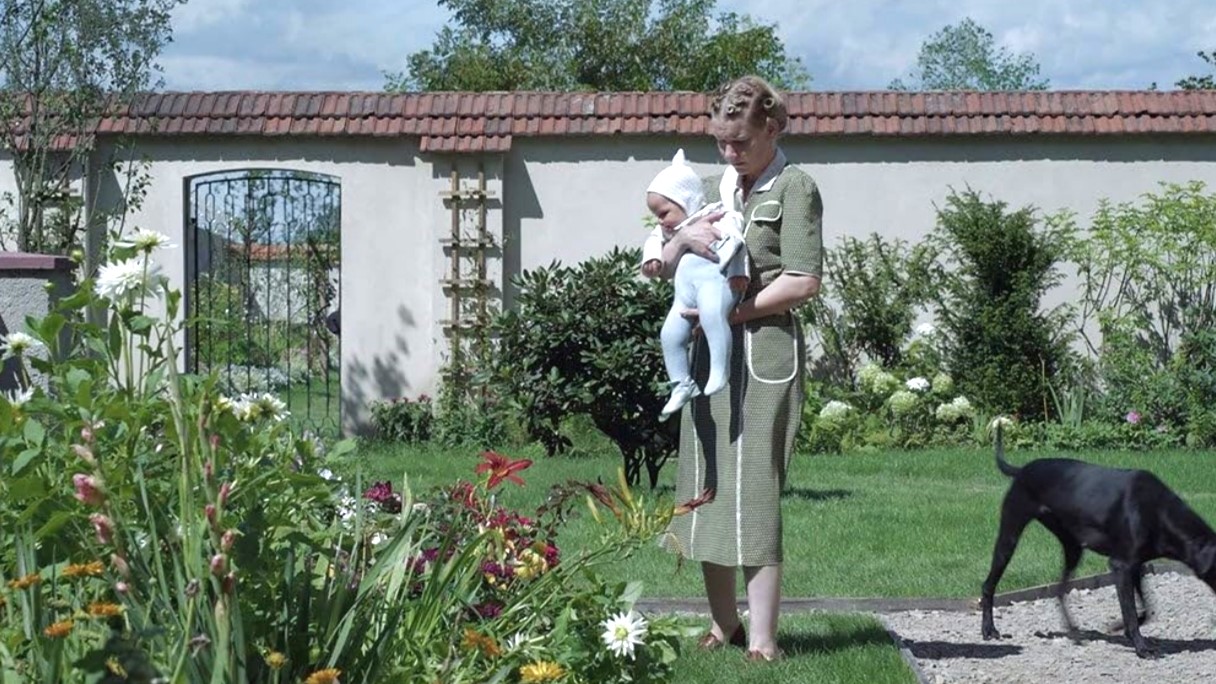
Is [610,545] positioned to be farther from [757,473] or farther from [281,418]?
[757,473]

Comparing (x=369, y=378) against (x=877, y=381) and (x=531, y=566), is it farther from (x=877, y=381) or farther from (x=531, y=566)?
(x=531, y=566)

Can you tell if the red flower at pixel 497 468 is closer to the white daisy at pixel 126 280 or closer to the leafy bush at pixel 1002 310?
the white daisy at pixel 126 280

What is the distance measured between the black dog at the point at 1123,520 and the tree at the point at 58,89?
10.2 meters

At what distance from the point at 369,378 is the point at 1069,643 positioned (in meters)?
9.73

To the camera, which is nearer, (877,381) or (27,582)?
(27,582)

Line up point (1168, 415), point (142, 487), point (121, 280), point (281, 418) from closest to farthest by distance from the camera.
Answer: point (142, 487), point (121, 280), point (281, 418), point (1168, 415)

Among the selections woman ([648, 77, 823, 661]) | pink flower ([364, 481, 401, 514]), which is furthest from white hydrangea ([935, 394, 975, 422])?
pink flower ([364, 481, 401, 514])

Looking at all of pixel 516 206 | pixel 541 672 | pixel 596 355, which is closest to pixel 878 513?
pixel 596 355

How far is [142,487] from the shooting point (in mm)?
3115

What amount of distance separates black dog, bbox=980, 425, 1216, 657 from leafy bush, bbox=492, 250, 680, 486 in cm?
395

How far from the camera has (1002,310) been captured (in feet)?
46.7

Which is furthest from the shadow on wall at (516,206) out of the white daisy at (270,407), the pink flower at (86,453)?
the pink flower at (86,453)

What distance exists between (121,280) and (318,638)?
0.88 meters

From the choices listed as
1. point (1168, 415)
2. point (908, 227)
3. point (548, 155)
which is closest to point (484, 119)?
point (548, 155)
